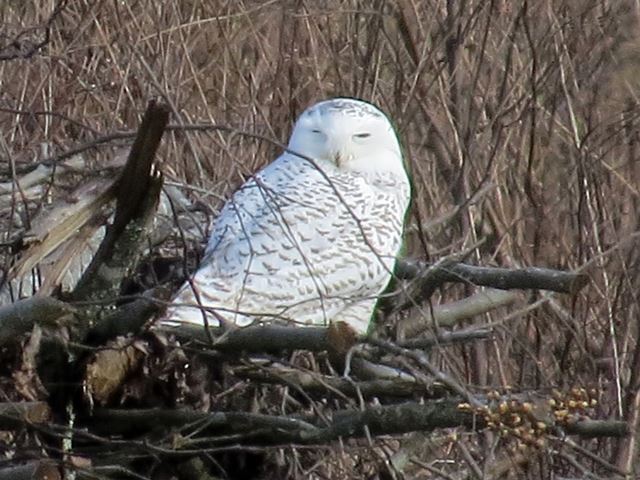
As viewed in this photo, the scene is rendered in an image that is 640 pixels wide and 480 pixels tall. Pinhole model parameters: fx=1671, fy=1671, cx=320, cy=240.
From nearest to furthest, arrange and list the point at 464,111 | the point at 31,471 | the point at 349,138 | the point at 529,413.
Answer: the point at 529,413, the point at 31,471, the point at 349,138, the point at 464,111

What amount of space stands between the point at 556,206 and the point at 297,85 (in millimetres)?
1059

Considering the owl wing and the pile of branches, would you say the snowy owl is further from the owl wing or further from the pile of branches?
the pile of branches

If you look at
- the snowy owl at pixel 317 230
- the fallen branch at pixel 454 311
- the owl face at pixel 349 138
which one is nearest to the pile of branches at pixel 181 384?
the fallen branch at pixel 454 311

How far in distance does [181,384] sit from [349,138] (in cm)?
166

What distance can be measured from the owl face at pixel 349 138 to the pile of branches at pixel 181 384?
1.34 m

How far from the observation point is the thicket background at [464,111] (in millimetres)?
5137

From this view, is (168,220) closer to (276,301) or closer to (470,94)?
(276,301)

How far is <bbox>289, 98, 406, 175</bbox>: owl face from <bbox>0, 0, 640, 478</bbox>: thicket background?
8.4 inches

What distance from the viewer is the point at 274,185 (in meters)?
4.50

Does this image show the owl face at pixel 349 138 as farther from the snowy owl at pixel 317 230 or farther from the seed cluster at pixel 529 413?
the seed cluster at pixel 529 413

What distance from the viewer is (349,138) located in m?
4.83

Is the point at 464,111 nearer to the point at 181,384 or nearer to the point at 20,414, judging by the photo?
the point at 181,384

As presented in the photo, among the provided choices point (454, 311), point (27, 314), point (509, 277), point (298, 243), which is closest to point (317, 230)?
point (298, 243)

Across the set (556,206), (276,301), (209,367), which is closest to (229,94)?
(556,206)
